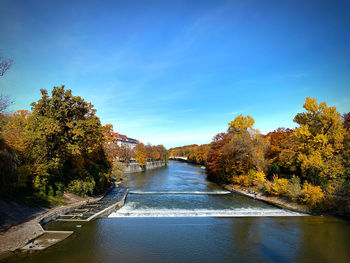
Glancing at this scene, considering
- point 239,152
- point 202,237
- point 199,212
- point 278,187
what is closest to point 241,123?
point 239,152

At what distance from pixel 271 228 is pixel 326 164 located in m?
12.1

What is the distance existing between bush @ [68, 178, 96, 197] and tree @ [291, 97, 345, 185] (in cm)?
2779

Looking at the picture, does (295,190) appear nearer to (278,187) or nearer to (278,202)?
(278,187)

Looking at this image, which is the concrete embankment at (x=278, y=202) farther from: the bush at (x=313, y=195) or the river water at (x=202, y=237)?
the river water at (x=202, y=237)

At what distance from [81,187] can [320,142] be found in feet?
102

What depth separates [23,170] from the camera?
20188mm

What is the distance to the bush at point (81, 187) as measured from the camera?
25.7 m

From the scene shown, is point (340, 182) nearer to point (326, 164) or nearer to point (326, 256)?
point (326, 164)

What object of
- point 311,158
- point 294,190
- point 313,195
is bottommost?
point 313,195

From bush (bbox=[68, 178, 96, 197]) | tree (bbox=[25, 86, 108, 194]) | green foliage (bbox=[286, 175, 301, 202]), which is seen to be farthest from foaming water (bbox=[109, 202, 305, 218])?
tree (bbox=[25, 86, 108, 194])

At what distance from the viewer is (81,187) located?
86.3ft

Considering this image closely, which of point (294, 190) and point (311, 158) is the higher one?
point (311, 158)

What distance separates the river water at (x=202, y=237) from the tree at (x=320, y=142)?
6150mm

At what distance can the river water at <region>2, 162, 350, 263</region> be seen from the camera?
13.5 metres
